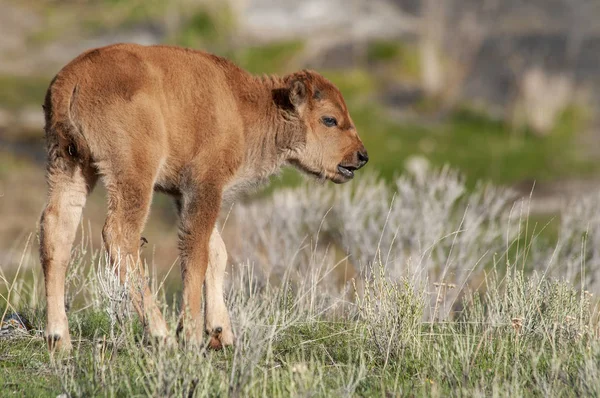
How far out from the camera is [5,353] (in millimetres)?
6965

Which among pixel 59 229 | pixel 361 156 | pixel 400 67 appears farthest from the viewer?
pixel 400 67

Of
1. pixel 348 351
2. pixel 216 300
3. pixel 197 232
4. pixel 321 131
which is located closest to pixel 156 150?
pixel 197 232

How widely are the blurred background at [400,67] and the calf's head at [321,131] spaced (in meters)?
9.88

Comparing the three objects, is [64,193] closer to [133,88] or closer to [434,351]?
[133,88]

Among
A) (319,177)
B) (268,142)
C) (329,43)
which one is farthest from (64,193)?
(329,43)

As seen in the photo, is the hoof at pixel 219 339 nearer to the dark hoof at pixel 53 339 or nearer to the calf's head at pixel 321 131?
the dark hoof at pixel 53 339

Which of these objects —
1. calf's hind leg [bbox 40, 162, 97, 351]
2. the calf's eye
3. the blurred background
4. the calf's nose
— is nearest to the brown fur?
calf's hind leg [bbox 40, 162, 97, 351]

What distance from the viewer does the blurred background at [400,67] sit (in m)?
20.8

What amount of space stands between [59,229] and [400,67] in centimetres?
2117

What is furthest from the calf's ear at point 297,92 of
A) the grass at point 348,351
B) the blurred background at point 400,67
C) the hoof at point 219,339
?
the blurred background at point 400,67

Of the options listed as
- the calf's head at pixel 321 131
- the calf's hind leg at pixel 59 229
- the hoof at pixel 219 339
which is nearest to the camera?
the calf's hind leg at pixel 59 229

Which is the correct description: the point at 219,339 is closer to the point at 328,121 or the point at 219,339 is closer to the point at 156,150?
the point at 156,150

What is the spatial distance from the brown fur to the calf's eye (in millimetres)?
238

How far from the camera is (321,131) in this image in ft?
27.6
